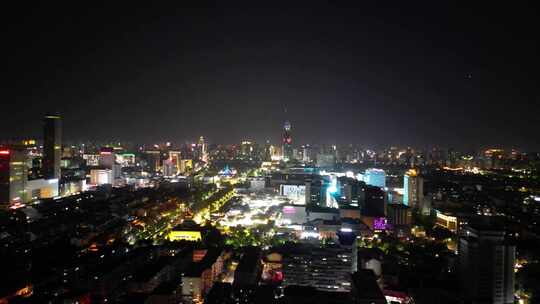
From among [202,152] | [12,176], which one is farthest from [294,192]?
[202,152]

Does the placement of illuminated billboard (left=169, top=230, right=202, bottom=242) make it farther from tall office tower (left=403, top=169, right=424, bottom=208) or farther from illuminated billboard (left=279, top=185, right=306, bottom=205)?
tall office tower (left=403, top=169, right=424, bottom=208)

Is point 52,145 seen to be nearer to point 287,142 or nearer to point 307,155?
point 287,142

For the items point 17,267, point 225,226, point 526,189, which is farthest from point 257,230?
point 526,189

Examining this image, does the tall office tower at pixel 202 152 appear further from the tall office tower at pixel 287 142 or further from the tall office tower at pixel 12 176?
the tall office tower at pixel 12 176

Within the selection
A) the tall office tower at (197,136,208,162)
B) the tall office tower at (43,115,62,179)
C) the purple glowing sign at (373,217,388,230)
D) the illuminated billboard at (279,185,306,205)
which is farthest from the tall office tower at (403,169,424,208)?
the tall office tower at (197,136,208,162)

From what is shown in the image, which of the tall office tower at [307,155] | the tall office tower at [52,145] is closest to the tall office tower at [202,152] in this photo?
the tall office tower at [307,155]

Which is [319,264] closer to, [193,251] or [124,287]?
[193,251]
